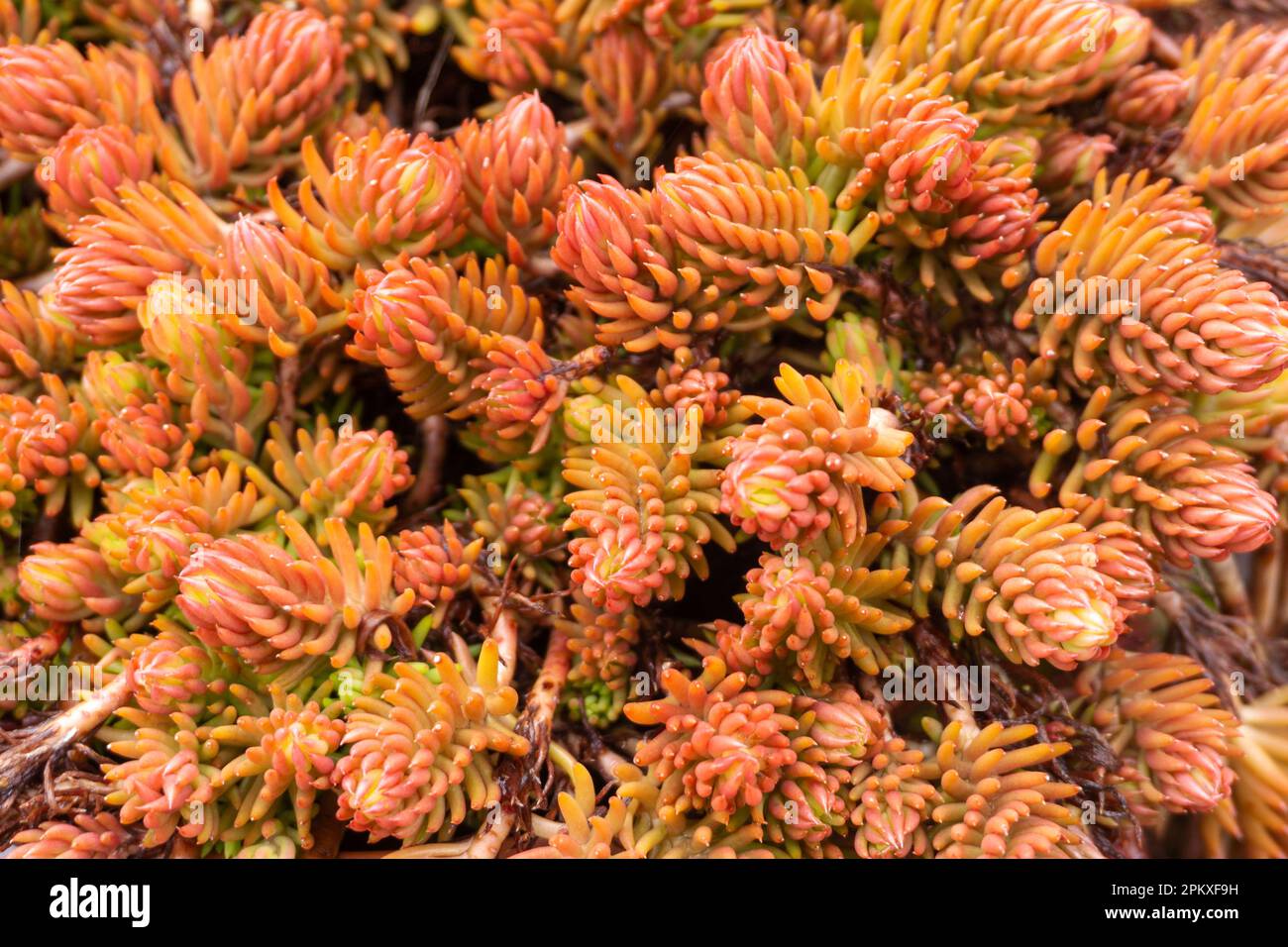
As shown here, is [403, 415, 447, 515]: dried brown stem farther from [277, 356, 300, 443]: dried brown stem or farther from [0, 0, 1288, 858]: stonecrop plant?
[277, 356, 300, 443]: dried brown stem

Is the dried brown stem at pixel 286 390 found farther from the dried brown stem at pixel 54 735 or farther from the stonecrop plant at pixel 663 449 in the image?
the dried brown stem at pixel 54 735

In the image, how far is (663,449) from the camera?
1.88 metres

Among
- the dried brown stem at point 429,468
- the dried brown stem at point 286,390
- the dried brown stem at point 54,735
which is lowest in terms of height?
the dried brown stem at point 54,735

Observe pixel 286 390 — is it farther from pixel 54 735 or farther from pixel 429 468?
pixel 54 735

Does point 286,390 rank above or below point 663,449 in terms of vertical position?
above

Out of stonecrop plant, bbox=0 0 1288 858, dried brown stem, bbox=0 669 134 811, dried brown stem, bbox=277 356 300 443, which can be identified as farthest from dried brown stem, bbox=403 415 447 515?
dried brown stem, bbox=0 669 134 811

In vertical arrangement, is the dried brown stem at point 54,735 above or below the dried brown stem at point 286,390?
below

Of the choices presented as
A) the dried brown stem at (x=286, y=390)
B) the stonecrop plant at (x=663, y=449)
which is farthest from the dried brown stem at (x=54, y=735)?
the dried brown stem at (x=286, y=390)

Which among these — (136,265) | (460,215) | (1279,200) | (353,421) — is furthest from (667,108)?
(1279,200)

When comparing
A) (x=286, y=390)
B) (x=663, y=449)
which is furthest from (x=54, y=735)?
(x=663, y=449)

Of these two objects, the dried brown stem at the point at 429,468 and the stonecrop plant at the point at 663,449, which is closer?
the stonecrop plant at the point at 663,449

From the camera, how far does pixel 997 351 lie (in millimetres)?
2066

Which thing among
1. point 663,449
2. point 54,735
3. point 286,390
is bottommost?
point 54,735

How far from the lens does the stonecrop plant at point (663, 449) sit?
1.73 meters
